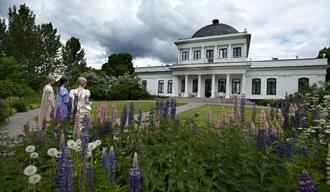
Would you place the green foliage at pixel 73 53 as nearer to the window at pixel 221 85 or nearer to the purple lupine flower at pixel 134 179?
the window at pixel 221 85

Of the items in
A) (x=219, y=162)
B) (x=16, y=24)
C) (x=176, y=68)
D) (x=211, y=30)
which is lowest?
(x=219, y=162)

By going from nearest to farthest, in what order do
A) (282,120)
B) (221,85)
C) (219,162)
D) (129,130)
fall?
1. (219,162)
2. (129,130)
3. (282,120)
4. (221,85)

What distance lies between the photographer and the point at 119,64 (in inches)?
2454

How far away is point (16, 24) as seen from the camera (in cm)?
3197

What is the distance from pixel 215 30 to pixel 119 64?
30.3m

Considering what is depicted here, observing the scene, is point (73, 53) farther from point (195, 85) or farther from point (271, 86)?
point (271, 86)

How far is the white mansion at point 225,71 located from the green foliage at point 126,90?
762 cm

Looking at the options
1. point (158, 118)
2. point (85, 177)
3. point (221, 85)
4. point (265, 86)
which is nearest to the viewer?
point (85, 177)

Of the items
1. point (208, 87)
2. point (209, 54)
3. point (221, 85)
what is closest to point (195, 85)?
point (208, 87)

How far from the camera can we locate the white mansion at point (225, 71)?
32750mm

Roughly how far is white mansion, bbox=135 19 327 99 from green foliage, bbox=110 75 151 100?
300 inches

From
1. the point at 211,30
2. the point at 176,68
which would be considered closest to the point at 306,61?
the point at 211,30

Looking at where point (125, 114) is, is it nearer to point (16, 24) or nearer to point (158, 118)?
point (158, 118)

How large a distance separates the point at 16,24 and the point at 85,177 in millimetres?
37508
